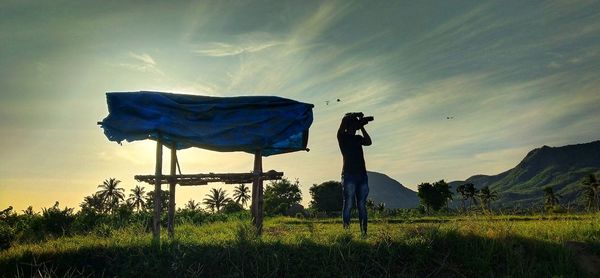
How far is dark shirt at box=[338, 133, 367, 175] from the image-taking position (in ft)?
32.8

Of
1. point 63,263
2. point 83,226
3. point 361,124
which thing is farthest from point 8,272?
point 83,226

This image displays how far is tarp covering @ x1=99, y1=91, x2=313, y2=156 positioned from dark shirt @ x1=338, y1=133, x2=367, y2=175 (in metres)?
1.32

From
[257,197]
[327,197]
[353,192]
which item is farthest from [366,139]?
[327,197]

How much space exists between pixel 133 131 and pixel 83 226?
732 inches

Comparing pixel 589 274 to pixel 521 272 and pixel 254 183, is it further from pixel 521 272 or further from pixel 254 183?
pixel 254 183

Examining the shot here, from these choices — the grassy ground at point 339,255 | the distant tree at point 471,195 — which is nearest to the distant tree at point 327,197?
the distant tree at point 471,195

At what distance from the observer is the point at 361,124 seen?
1048cm

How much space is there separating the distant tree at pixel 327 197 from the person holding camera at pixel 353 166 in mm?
60614

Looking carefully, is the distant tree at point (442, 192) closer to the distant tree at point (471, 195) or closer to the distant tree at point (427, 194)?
the distant tree at point (427, 194)

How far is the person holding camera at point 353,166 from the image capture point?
9844mm

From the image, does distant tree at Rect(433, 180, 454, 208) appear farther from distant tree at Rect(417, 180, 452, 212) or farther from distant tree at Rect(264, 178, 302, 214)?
distant tree at Rect(264, 178, 302, 214)

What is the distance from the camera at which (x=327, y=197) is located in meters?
71.4

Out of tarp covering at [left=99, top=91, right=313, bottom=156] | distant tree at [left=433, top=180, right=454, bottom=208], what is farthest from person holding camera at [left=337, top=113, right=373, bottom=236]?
distant tree at [left=433, top=180, right=454, bottom=208]

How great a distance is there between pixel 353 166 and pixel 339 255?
305 cm
